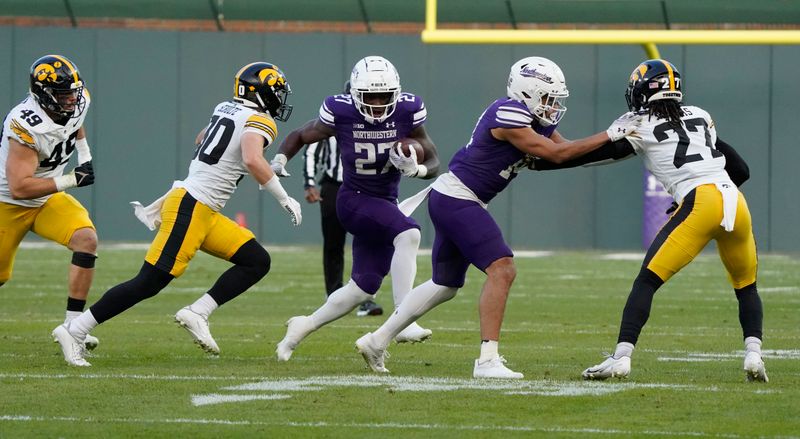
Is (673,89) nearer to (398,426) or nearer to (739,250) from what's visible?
Result: (739,250)

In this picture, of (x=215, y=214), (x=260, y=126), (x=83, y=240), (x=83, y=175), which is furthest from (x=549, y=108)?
(x=83, y=240)

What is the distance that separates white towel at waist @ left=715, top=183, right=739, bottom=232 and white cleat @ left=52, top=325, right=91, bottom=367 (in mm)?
3172

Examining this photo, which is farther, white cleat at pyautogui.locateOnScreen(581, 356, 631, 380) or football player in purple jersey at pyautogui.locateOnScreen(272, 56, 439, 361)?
football player in purple jersey at pyautogui.locateOnScreen(272, 56, 439, 361)

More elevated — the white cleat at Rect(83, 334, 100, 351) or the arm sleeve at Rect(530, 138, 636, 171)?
the arm sleeve at Rect(530, 138, 636, 171)

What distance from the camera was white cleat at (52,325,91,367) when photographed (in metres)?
6.98

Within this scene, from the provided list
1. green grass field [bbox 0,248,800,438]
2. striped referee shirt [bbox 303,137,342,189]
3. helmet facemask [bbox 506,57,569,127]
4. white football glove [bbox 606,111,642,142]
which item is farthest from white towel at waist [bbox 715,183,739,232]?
striped referee shirt [bbox 303,137,342,189]

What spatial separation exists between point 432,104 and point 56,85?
13.6m

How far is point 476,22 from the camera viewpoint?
18938mm

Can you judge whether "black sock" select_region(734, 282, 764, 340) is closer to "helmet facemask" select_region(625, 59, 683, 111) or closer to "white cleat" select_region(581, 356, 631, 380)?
"white cleat" select_region(581, 356, 631, 380)

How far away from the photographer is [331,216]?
35.8 ft

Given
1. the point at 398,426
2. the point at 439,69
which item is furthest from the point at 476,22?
the point at 398,426

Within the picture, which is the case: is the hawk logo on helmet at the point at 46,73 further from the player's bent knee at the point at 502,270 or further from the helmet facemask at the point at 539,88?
the player's bent knee at the point at 502,270

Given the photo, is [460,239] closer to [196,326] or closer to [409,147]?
[409,147]

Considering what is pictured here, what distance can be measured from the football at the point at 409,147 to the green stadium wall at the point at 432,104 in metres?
13.0
